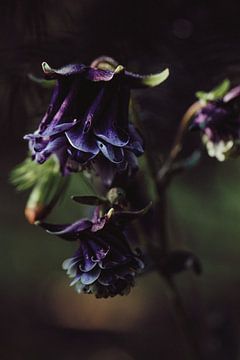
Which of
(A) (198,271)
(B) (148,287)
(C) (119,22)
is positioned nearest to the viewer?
(A) (198,271)

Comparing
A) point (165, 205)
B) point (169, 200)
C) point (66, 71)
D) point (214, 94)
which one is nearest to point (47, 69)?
point (66, 71)

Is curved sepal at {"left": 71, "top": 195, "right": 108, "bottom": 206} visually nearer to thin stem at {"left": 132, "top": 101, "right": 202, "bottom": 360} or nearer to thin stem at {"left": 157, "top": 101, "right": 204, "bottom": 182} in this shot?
thin stem at {"left": 132, "top": 101, "right": 202, "bottom": 360}

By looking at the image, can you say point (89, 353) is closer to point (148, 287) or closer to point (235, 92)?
point (148, 287)

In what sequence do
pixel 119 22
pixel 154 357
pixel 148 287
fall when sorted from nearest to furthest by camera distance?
pixel 119 22 < pixel 154 357 < pixel 148 287

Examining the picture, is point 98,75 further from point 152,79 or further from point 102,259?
point 102,259

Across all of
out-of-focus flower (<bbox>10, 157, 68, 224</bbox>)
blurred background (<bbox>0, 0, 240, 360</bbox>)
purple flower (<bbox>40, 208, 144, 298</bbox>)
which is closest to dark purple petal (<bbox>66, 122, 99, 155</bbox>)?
purple flower (<bbox>40, 208, 144, 298</bbox>)

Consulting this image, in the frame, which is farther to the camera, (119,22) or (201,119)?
(119,22)

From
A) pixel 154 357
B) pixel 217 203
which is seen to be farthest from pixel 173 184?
pixel 154 357
